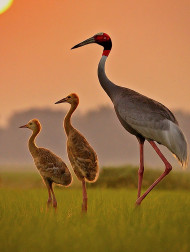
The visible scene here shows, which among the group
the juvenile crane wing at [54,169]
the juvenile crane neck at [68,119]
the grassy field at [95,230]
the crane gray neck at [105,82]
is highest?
the crane gray neck at [105,82]

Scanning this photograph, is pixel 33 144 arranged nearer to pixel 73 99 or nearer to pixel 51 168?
pixel 51 168

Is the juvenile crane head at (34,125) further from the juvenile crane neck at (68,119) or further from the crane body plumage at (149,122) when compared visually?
the crane body plumage at (149,122)

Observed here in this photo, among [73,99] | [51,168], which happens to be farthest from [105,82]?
[51,168]

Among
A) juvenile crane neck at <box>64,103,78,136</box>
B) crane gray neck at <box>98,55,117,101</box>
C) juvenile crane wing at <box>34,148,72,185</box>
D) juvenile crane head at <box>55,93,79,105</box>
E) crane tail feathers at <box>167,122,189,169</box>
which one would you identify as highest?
crane gray neck at <box>98,55,117,101</box>

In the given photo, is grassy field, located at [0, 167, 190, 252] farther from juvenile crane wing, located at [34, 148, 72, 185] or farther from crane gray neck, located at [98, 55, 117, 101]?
crane gray neck, located at [98, 55, 117, 101]

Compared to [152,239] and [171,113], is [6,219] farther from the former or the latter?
[171,113]

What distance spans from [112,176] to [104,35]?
743 cm

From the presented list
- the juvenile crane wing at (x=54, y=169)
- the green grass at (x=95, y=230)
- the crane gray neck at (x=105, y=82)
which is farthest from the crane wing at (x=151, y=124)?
the juvenile crane wing at (x=54, y=169)

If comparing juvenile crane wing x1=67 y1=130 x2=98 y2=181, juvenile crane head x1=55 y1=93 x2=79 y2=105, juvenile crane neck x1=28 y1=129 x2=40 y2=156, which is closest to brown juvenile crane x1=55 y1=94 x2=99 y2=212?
juvenile crane wing x1=67 y1=130 x2=98 y2=181

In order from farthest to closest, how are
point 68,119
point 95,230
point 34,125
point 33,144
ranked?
point 34,125
point 33,144
point 68,119
point 95,230

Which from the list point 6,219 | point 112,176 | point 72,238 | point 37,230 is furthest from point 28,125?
point 112,176

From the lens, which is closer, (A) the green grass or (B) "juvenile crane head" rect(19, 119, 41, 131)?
(A) the green grass

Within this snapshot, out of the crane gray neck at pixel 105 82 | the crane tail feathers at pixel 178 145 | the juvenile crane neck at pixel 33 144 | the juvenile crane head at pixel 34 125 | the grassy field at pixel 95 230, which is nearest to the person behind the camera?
the grassy field at pixel 95 230

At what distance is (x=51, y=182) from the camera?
29.5ft
